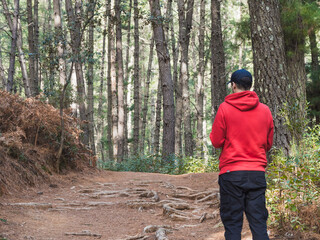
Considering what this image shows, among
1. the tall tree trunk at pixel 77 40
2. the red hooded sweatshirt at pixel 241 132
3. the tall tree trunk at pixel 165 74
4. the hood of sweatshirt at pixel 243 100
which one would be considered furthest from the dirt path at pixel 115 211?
the tall tree trunk at pixel 165 74

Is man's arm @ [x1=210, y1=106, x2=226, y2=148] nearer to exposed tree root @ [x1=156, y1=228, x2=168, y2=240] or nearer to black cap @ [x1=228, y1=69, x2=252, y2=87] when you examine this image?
black cap @ [x1=228, y1=69, x2=252, y2=87]

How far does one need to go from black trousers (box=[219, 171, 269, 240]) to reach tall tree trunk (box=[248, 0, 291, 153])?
4245 millimetres

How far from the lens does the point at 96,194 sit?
28.4 ft

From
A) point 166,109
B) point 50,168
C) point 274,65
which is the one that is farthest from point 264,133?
point 166,109

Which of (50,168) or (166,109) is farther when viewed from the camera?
(166,109)

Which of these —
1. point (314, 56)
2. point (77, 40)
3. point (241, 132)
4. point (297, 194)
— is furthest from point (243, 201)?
point (314, 56)

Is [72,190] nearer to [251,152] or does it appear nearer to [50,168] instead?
[50,168]

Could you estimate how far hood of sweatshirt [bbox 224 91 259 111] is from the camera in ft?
11.7

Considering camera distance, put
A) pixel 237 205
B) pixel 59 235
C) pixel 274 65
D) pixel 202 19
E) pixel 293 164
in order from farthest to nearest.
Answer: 1. pixel 202 19
2. pixel 274 65
3. pixel 59 235
4. pixel 293 164
5. pixel 237 205

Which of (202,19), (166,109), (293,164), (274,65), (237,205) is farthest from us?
(202,19)

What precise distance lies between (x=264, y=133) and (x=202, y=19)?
17535mm

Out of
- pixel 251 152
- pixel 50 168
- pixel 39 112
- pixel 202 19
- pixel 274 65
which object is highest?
pixel 202 19

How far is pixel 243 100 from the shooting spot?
3582 millimetres

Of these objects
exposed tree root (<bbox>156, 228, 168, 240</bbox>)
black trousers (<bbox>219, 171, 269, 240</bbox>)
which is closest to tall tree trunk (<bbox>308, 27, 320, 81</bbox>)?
exposed tree root (<bbox>156, 228, 168, 240</bbox>)
